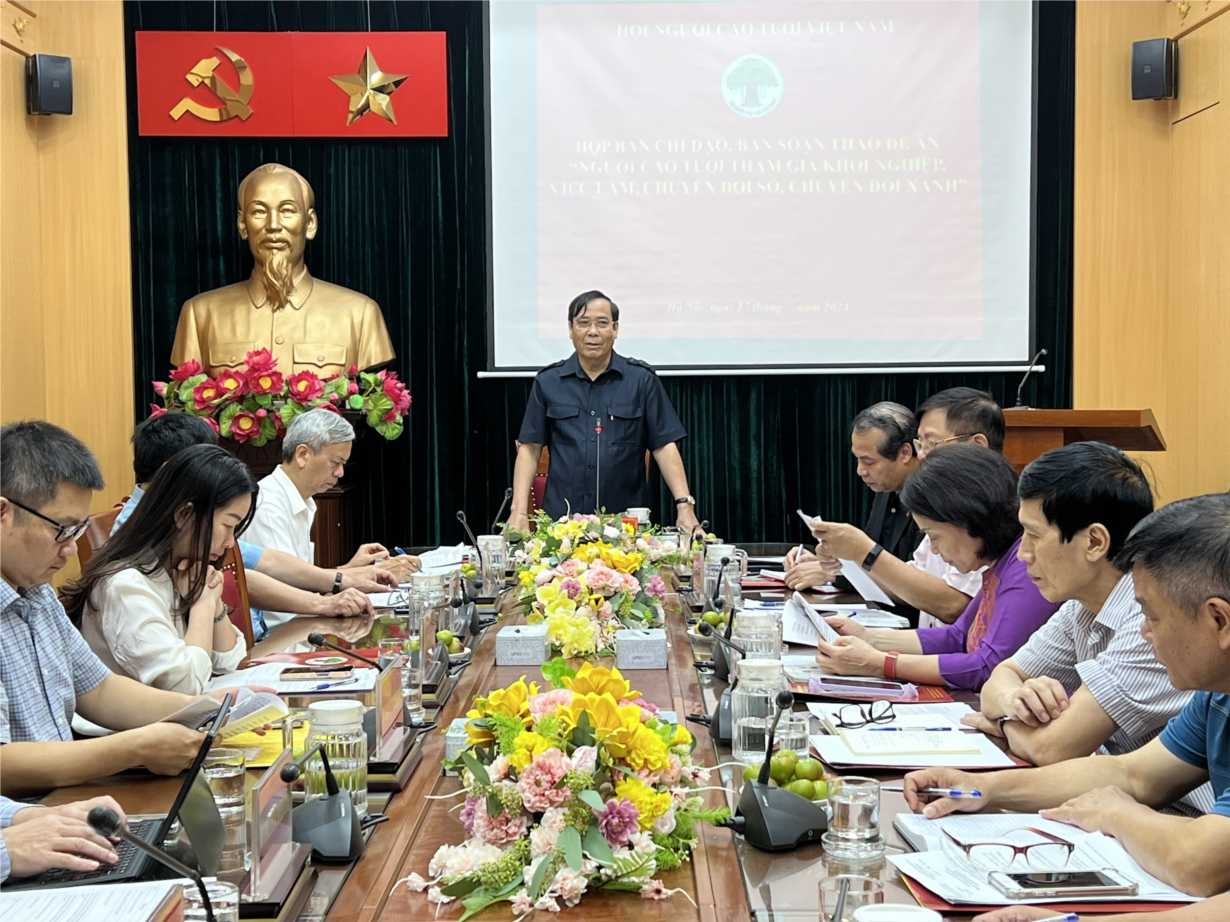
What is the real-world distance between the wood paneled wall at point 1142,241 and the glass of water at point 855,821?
5.27 m

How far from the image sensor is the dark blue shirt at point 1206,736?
66.2 inches

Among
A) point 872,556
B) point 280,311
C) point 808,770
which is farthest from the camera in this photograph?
point 280,311

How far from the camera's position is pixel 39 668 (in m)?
2.00

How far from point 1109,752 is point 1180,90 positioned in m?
5.15

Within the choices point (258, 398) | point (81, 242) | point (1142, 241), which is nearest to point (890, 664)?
point (258, 398)

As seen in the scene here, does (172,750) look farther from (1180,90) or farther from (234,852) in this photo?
(1180,90)

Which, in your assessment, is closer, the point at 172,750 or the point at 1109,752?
the point at 172,750

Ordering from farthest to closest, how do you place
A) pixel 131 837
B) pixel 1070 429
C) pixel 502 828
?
pixel 1070 429 → pixel 502 828 → pixel 131 837

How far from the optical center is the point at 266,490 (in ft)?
12.8

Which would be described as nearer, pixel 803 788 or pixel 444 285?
pixel 803 788

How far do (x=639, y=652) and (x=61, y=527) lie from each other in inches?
45.1

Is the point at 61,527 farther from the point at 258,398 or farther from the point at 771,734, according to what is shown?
the point at 258,398

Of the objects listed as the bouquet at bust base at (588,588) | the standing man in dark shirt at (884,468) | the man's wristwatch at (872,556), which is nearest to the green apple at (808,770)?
the bouquet at bust base at (588,588)

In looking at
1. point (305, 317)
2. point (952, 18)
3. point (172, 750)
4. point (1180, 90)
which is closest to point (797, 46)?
point (952, 18)
